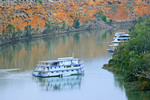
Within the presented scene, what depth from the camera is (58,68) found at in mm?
44062

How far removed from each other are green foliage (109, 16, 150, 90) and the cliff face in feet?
143

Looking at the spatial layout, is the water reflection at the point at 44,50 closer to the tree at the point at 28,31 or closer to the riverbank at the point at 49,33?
the riverbank at the point at 49,33

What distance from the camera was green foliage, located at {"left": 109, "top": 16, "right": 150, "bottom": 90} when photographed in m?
35.7

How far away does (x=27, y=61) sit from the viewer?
175ft

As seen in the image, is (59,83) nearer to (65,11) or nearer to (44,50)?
(44,50)

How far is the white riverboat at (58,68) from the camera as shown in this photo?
143ft

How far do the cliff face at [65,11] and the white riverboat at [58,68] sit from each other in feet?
127

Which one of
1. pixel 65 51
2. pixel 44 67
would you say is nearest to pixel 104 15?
pixel 65 51

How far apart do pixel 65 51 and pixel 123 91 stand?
76.5 ft

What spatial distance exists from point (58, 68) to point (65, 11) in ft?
201

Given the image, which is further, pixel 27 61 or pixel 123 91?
pixel 27 61

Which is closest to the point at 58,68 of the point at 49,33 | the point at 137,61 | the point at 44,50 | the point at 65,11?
the point at 137,61

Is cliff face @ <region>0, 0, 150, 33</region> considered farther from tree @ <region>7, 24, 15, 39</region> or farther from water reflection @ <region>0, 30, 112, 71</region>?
water reflection @ <region>0, 30, 112, 71</region>

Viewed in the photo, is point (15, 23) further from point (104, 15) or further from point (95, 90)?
point (95, 90)
